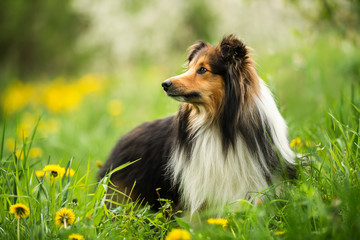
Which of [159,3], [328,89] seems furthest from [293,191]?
[159,3]

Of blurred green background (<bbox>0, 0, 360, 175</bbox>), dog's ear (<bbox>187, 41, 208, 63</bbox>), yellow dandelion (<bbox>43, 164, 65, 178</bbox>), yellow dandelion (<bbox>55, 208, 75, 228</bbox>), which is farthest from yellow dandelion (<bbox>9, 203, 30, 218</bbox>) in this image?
blurred green background (<bbox>0, 0, 360, 175</bbox>)

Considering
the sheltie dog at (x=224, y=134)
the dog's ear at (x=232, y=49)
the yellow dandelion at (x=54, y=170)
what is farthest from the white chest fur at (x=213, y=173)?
the yellow dandelion at (x=54, y=170)

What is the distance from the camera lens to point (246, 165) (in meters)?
3.09

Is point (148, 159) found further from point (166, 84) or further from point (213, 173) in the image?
point (166, 84)

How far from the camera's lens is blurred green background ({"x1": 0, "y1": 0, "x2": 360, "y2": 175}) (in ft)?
19.1

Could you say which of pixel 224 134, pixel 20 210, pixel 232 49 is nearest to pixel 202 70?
pixel 232 49

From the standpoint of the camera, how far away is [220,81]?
3180 mm

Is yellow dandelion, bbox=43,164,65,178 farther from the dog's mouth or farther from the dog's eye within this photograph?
the dog's eye

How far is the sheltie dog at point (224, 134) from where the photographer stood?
10.1 ft

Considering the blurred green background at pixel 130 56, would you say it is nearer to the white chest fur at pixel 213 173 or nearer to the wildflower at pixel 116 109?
the wildflower at pixel 116 109

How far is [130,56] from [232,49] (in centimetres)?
893

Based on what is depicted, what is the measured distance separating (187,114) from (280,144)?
2.86 feet

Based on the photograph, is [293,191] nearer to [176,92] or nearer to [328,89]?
[176,92]

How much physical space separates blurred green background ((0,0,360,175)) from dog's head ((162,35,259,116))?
109cm
